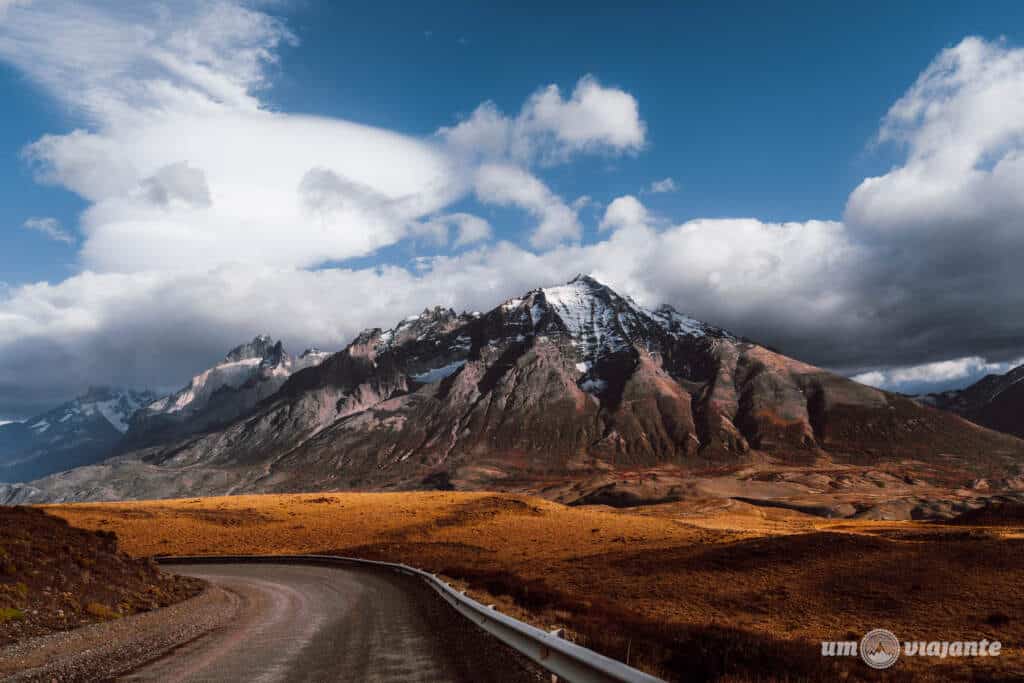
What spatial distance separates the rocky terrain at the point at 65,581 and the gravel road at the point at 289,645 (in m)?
0.98

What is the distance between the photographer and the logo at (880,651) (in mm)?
13416

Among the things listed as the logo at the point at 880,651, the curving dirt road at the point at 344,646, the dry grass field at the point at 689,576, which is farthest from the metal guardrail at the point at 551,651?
the logo at the point at 880,651

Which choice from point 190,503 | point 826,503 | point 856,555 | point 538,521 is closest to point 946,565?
point 856,555

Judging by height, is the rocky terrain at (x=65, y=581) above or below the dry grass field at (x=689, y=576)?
above

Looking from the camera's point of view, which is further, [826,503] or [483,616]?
[826,503]

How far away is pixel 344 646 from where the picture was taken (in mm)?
13062

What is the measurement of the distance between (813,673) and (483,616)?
23.3 feet

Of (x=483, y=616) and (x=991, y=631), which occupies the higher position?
(x=483, y=616)

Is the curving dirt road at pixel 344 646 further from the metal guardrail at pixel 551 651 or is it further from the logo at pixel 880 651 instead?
the logo at pixel 880 651

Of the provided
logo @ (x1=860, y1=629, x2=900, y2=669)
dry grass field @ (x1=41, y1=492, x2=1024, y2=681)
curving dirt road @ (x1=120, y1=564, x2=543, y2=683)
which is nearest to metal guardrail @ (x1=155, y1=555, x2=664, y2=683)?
curving dirt road @ (x1=120, y1=564, x2=543, y2=683)

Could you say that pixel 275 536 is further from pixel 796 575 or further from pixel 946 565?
pixel 946 565

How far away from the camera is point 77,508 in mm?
77000

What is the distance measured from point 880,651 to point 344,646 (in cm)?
1286

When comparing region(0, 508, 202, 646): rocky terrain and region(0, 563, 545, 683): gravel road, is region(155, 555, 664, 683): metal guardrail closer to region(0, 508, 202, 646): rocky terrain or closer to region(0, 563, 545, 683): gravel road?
region(0, 563, 545, 683): gravel road
